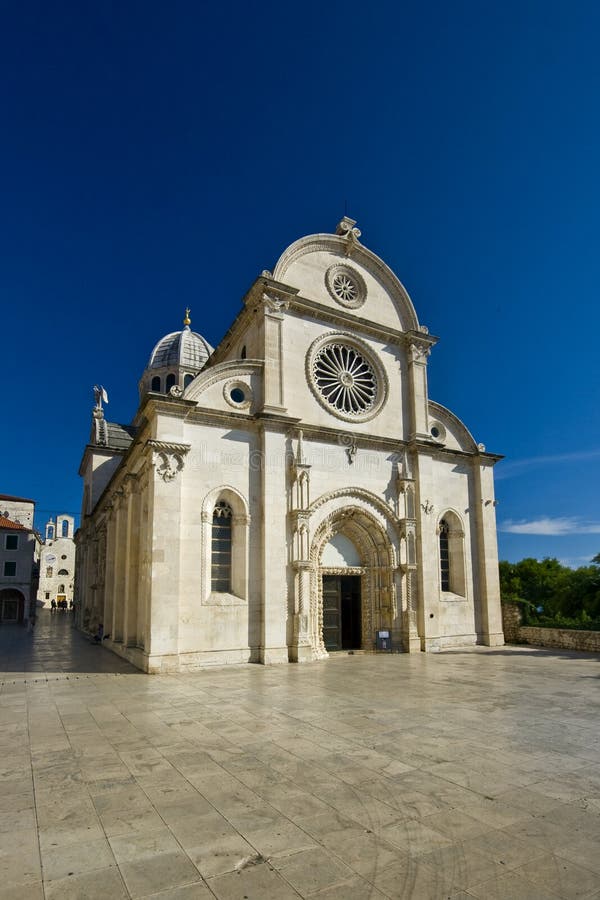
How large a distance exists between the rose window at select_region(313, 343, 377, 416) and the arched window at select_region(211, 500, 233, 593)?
20.2 ft

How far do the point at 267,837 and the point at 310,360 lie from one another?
17782 millimetres

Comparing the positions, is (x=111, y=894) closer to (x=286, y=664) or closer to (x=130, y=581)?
(x=286, y=664)

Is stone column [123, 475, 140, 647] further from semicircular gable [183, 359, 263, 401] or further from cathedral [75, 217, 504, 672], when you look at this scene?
semicircular gable [183, 359, 263, 401]

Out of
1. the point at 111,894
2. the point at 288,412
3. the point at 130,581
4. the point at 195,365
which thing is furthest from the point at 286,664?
the point at 195,365

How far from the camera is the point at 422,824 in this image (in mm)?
5793

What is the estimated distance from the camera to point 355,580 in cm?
2248

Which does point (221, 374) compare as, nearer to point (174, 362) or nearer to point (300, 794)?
point (300, 794)

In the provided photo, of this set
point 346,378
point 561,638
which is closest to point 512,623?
point 561,638

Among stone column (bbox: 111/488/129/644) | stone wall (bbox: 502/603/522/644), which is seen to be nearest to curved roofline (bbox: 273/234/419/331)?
stone column (bbox: 111/488/129/644)

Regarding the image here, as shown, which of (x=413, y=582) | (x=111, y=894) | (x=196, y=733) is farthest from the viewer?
(x=413, y=582)

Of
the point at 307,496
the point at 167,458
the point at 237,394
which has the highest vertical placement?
the point at 237,394

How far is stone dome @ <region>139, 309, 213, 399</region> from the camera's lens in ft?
131

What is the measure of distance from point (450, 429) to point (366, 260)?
8.48 metres

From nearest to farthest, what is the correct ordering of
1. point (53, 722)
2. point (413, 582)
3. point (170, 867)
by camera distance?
1. point (170, 867)
2. point (53, 722)
3. point (413, 582)
